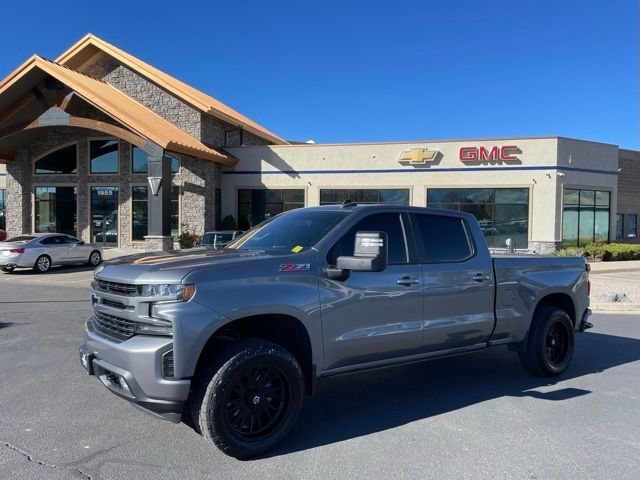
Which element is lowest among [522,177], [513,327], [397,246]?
[513,327]

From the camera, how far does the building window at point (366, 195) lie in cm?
2700

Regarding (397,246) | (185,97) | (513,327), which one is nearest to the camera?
(397,246)

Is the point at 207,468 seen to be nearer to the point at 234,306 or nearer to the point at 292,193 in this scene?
the point at 234,306

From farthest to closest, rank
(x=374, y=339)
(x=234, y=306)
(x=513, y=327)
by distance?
(x=513, y=327)
(x=374, y=339)
(x=234, y=306)


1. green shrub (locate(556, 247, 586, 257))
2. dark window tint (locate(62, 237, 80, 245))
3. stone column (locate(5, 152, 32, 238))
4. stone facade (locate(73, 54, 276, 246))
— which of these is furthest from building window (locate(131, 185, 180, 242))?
green shrub (locate(556, 247, 586, 257))

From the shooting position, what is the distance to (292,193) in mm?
28156

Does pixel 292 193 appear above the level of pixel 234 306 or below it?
above

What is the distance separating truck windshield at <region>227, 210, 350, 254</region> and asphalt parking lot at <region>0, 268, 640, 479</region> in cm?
154

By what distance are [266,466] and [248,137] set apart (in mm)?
29743

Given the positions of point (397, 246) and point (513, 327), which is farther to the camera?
point (513, 327)

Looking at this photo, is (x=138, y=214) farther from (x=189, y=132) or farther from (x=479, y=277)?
(x=479, y=277)

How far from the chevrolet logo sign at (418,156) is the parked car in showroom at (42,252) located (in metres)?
14.6

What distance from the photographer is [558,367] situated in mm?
6281

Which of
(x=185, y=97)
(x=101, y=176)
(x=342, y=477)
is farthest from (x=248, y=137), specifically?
(x=342, y=477)
